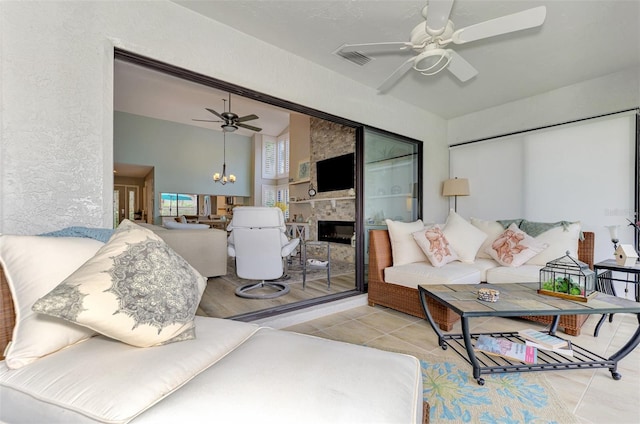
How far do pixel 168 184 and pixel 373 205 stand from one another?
267 inches

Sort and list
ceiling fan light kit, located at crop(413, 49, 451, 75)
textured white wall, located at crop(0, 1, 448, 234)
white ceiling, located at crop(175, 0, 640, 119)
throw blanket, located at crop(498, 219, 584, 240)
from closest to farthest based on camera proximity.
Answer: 1. textured white wall, located at crop(0, 1, 448, 234)
2. ceiling fan light kit, located at crop(413, 49, 451, 75)
3. white ceiling, located at crop(175, 0, 640, 119)
4. throw blanket, located at crop(498, 219, 584, 240)

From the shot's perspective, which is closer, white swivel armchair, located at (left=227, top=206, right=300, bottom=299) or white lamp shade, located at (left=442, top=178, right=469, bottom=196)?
white swivel armchair, located at (left=227, top=206, right=300, bottom=299)

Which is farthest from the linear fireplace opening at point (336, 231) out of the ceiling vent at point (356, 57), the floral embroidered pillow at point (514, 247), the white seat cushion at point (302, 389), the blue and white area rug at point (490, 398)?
the white seat cushion at point (302, 389)

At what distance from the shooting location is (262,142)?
933 cm

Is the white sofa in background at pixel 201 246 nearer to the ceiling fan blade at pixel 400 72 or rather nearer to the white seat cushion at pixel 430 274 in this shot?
the white seat cushion at pixel 430 274

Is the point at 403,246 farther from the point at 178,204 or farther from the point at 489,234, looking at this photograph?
the point at 178,204

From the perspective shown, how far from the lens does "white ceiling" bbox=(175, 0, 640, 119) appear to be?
215 cm

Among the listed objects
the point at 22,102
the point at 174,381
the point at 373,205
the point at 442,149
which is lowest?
the point at 174,381

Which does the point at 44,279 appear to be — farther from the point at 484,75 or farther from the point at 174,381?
the point at 484,75

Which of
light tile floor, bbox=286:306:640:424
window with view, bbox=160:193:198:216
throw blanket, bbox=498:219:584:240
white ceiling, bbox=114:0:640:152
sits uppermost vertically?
white ceiling, bbox=114:0:640:152

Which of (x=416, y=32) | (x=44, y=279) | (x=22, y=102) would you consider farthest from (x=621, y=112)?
(x=22, y=102)

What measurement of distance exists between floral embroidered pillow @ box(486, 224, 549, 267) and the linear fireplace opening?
2868mm

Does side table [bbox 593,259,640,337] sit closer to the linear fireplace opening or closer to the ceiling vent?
the ceiling vent

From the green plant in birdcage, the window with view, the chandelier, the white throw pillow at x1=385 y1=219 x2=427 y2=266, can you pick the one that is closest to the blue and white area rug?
the green plant in birdcage
